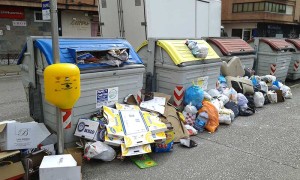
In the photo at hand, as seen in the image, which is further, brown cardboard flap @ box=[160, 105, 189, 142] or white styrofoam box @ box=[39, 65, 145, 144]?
brown cardboard flap @ box=[160, 105, 189, 142]

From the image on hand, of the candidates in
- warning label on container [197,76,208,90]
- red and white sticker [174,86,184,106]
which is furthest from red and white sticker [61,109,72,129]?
warning label on container [197,76,208,90]

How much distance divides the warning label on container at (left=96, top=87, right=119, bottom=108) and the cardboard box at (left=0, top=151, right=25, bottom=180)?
129 cm

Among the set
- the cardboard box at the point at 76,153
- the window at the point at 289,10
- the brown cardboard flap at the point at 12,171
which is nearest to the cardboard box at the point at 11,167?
the brown cardboard flap at the point at 12,171

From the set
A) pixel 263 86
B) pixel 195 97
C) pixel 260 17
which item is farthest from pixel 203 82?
pixel 260 17

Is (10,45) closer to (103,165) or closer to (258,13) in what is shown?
(103,165)

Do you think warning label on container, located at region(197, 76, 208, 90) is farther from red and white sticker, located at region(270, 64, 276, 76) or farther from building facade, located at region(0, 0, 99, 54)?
building facade, located at region(0, 0, 99, 54)

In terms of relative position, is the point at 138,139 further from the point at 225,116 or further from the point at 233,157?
the point at 225,116

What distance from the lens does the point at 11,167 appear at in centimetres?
303

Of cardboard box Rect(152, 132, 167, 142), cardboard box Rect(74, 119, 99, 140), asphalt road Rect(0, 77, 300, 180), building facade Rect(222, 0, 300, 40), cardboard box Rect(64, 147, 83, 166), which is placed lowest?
asphalt road Rect(0, 77, 300, 180)

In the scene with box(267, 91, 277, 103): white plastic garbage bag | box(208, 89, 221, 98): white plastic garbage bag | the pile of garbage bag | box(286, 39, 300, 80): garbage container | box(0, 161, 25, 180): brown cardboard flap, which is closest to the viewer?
box(0, 161, 25, 180): brown cardboard flap

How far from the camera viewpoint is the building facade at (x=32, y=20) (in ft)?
46.5

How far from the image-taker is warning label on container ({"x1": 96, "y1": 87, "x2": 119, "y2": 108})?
13.4 ft

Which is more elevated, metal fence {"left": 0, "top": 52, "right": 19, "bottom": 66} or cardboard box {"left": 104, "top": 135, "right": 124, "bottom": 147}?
metal fence {"left": 0, "top": 52, "right": 19, "bottom": 66}

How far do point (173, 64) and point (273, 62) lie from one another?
182 inches
